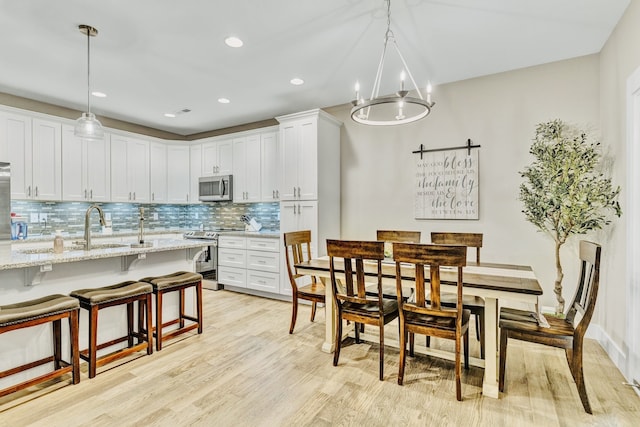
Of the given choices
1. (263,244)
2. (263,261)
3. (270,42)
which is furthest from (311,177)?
(270,42)

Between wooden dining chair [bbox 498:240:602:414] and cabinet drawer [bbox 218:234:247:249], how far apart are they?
3691 mm

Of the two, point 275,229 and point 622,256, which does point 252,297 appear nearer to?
point 275,229

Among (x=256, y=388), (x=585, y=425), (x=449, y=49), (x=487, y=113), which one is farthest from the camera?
(x=487, y=113)

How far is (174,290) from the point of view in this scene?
3.13 m

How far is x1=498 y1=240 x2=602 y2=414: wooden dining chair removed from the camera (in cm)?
206

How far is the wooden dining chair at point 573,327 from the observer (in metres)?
2.06

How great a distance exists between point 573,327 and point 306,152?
3.40 m

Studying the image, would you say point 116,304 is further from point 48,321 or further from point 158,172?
Answer: point 158,172

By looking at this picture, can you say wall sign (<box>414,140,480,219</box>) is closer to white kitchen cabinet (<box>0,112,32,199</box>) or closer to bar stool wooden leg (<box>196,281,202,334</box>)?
bar stool wooden leg (<box>196,281,202,334</box>)

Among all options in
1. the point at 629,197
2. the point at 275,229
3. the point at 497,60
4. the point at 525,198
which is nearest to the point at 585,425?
the point at 629,197

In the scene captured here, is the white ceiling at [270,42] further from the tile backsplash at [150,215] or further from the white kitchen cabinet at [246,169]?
the tile backsplash at [150,215]

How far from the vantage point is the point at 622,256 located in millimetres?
2746

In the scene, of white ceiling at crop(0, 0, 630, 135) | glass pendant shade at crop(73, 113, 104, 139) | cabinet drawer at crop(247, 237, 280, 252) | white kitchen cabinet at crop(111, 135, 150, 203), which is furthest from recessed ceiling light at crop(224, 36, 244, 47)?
white kitchen cabinet at crop(111, 135, 150, 203)

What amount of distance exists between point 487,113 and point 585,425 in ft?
10.2
